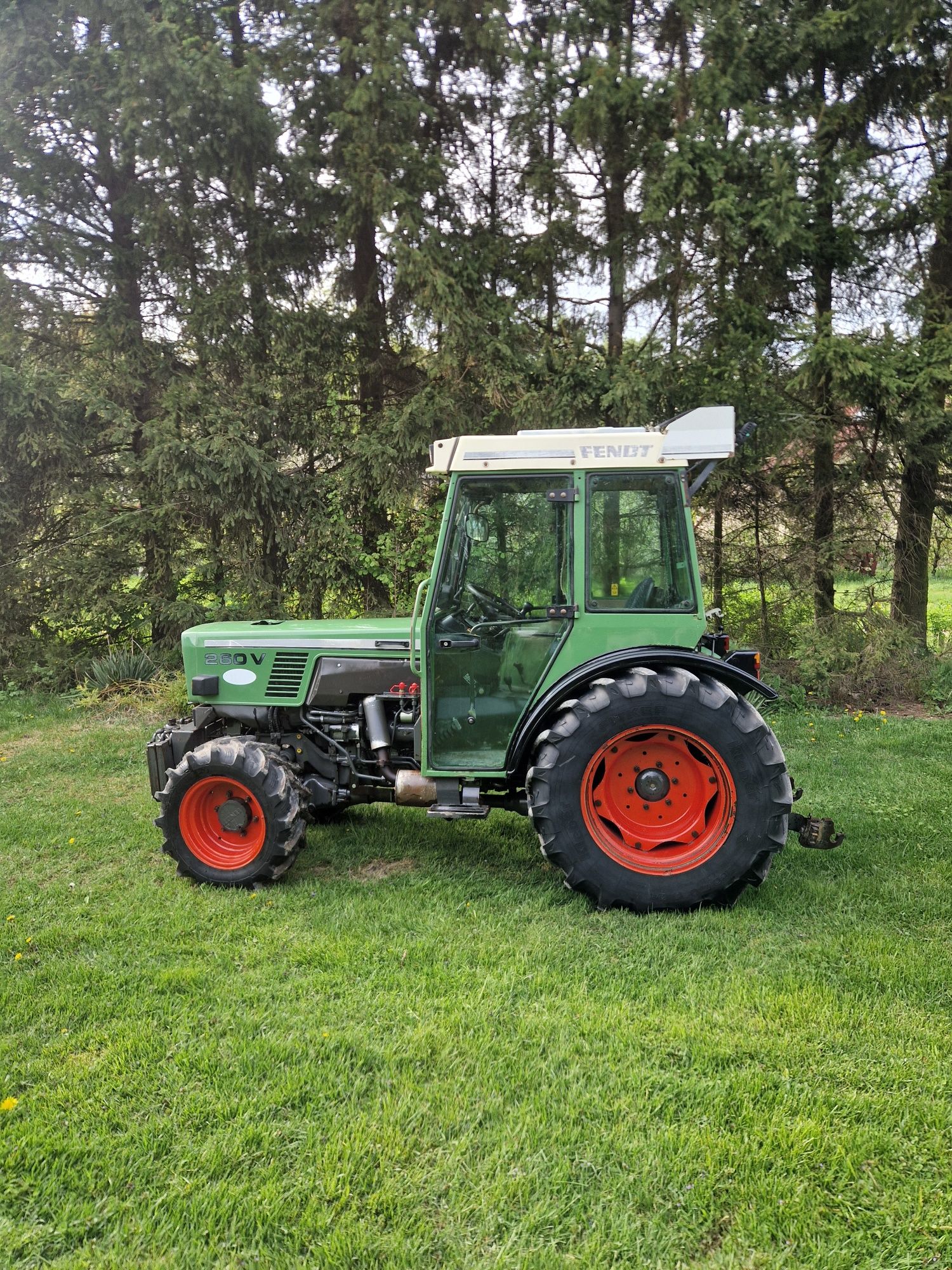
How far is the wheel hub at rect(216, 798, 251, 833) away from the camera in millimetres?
3906

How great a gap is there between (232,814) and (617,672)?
199 cm

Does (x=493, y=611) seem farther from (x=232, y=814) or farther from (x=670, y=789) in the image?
(x=232, y=814)

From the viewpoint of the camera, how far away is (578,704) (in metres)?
3.48

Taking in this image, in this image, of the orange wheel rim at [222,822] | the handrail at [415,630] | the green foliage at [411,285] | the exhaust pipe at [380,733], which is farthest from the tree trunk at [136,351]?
the handrail at [415,630]

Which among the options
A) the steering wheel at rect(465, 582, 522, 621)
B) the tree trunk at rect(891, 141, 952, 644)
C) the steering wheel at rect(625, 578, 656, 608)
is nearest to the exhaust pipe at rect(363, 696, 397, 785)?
the steering wheel at rect(465, 582, 522, 621)

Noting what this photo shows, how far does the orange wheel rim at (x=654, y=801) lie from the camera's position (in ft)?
11.5

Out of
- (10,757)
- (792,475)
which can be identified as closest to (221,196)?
(10,757)

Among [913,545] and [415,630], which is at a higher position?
[913,545]

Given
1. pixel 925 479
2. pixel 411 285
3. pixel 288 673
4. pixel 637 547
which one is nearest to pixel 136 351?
pixel 411 285

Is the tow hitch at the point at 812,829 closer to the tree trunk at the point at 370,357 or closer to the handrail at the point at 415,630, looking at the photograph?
the handrail at the point at 415,630

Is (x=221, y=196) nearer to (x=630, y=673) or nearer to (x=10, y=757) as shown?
(x=10, y=757)

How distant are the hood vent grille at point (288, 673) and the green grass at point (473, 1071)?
96 centimetres

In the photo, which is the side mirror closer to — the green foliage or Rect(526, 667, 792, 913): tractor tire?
Rect(526, 667, 792, 913): tractor tire

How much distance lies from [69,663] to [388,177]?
5.95 m
